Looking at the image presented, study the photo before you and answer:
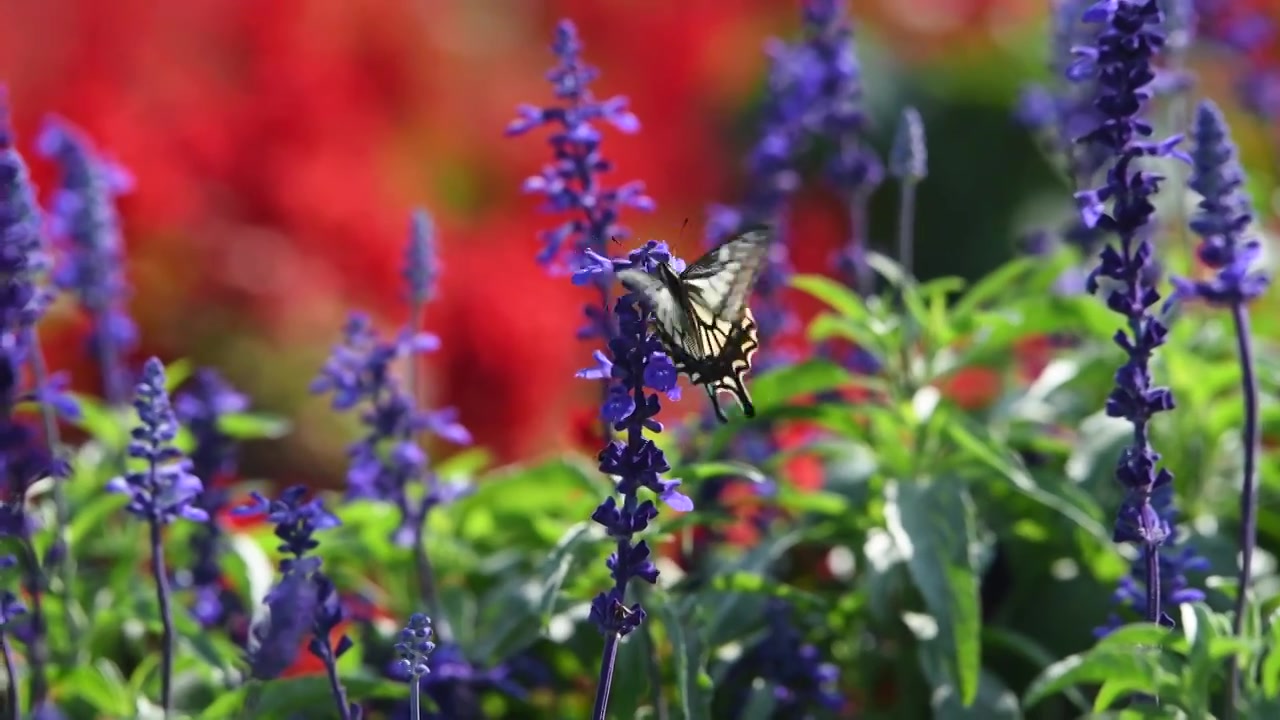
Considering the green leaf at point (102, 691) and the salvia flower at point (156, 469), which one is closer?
the salvia flower at point (156, 469)

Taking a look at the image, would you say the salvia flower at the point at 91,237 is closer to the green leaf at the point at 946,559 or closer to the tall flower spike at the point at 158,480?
the tall flower spike at the point at 158,480

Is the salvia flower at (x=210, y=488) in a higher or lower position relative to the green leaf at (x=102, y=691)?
higher

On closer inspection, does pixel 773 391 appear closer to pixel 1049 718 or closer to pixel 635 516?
pixel 1049 718

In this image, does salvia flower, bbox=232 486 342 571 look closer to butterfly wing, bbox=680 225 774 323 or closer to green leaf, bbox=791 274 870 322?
butterfly wing, bbox=680 225 774 323

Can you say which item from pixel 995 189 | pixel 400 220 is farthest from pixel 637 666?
pixel 995 189

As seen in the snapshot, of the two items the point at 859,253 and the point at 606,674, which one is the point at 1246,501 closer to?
the point at 606,674

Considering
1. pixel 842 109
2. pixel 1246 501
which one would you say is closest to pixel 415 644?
pixel 1246 501

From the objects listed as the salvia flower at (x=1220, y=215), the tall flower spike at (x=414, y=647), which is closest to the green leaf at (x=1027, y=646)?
the salvia flower at (x=1220, y=215)
